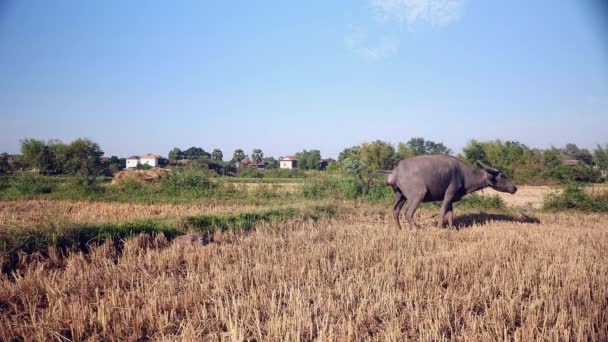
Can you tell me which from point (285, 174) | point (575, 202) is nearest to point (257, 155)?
point (285, 174)

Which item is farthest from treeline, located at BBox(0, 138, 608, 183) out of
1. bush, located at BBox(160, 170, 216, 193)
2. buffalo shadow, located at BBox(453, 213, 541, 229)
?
buffalo shadow, located at BBox(453, 213, 541, 229)

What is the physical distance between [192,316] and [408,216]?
567 centimetres

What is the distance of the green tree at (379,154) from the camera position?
41.1m

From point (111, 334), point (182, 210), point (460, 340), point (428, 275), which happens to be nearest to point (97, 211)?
point (182, 210)

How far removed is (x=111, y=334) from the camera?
2.69 m

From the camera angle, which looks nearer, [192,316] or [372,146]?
[192,316]

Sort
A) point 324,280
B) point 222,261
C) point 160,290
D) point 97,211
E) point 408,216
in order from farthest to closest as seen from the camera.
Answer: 1. point 97,211
2. point 408,216
3. point 222,261
4. point 324,280
5. point 160,290

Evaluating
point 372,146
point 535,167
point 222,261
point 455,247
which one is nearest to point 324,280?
point 222,261

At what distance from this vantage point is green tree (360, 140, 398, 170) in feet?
135

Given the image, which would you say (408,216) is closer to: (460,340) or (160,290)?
(460,340)

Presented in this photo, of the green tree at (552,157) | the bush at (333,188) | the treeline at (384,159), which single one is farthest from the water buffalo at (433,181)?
the green tree at (552,157)

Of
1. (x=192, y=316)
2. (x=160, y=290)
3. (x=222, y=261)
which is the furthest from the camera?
(x=222, y=261)

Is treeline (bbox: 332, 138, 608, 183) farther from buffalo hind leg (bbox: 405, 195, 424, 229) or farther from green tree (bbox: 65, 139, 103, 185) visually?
green tree (bbox: 65, 139, 103, 185)

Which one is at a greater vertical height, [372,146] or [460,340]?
[372,146]
